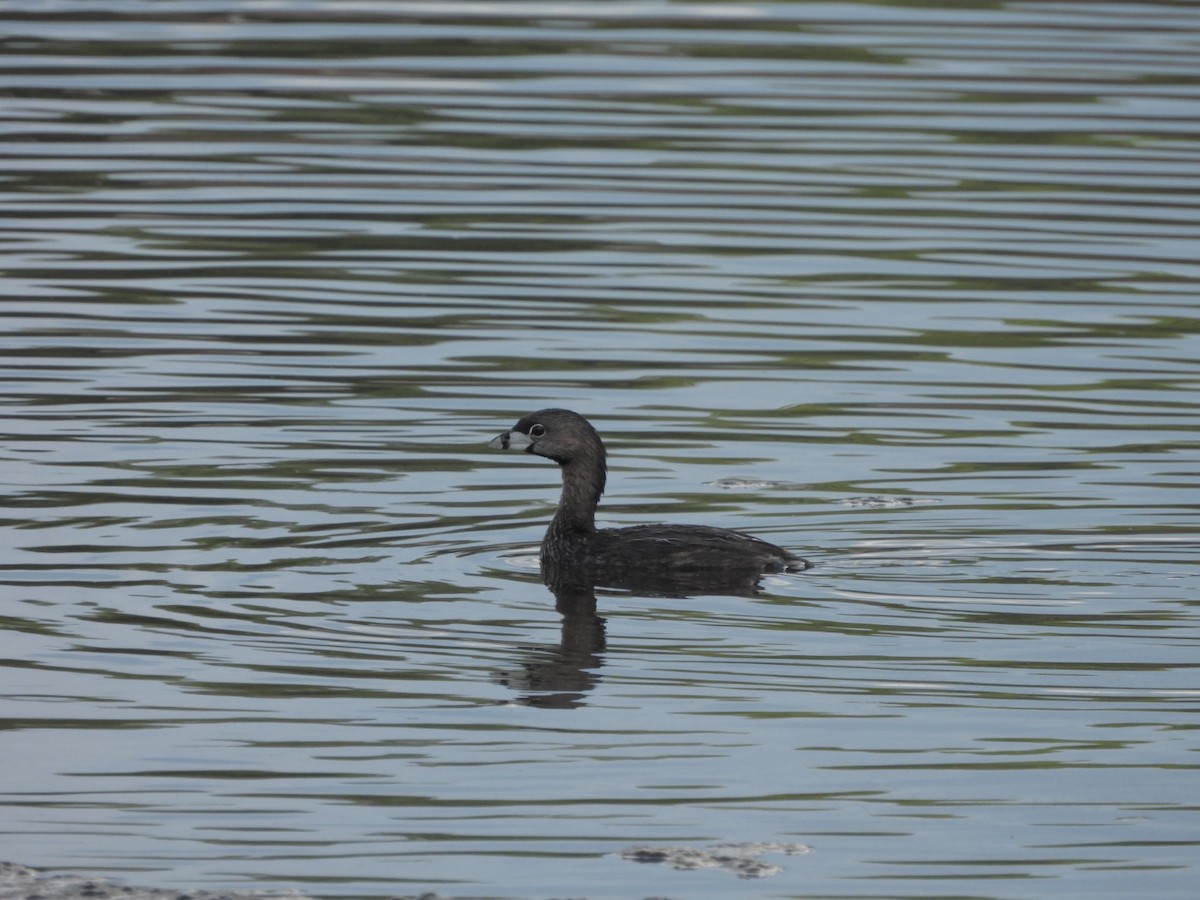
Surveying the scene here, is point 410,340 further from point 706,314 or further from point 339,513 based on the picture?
point 339,513


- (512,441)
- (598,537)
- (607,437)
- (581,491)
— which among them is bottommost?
(598,537)

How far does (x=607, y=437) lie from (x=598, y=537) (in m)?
2.38

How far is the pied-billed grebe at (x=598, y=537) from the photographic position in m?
11.4

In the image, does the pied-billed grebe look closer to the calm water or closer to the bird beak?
the bird beak

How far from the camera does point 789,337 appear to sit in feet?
53.7

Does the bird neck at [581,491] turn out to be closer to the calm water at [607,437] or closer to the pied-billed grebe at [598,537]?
the pied-billed grebe at [598,537]

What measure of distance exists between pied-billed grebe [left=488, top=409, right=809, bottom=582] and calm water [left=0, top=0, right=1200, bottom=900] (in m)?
0.25

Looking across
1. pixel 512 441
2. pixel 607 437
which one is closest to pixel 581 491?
pixel 512 441

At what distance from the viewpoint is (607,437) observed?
559 inches

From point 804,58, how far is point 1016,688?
688 inches

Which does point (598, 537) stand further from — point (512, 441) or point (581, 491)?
point (512, 441)

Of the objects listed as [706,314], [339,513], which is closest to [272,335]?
[706,314]

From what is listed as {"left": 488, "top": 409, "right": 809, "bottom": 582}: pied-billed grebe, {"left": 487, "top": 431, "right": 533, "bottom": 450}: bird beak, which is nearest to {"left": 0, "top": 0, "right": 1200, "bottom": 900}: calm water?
{"left": 488, "top": 409, "right": 809, "bottom": 582}: pied-billed grebe

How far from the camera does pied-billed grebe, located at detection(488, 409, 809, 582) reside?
11352 millimetres
